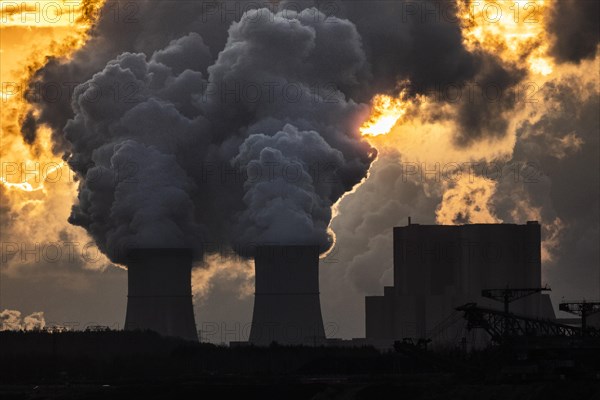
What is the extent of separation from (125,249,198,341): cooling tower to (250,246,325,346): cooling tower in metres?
9.11

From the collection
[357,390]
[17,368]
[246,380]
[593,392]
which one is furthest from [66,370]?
[593,392]

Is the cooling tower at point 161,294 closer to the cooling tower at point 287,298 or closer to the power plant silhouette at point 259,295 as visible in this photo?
the power plant silhouette at point 259,295

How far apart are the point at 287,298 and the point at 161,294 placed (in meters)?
15.4

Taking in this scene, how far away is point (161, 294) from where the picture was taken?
563 feet

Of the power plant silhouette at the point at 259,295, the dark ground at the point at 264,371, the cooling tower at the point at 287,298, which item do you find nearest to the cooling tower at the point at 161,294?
the power plant silhouette at the point at 259,295

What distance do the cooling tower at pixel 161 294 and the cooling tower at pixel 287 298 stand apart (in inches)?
359

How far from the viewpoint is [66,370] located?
159375 millimetres

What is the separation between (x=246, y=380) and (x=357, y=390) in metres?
14.3

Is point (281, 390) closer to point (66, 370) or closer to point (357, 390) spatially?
point (357, 390)

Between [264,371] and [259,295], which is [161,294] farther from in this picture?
[264,371]

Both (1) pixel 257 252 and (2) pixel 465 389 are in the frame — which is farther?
(1) pixel 257 252

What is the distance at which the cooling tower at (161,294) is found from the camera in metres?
172

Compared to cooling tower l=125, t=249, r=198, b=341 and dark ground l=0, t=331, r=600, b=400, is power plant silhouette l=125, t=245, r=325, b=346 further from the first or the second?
dark ground l=0, t=331, r=600, b=400

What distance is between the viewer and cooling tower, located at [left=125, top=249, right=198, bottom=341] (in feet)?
563
